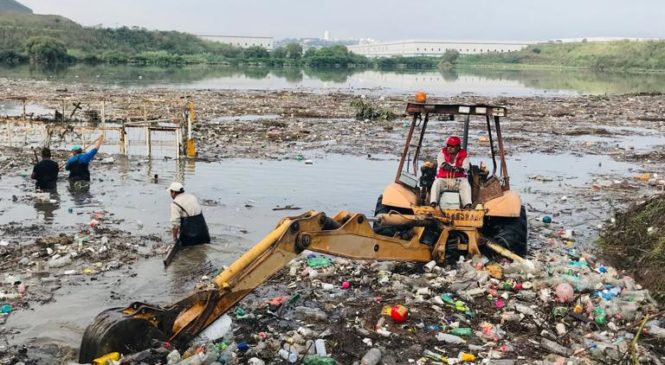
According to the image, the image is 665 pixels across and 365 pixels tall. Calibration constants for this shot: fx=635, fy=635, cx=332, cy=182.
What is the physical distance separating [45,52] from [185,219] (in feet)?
261

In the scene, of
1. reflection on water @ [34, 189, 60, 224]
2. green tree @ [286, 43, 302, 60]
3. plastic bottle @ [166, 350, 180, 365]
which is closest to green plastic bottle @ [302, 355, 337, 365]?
plastic bottle @ [166, 350, 180, 365]

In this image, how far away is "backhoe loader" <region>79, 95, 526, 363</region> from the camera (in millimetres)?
4785

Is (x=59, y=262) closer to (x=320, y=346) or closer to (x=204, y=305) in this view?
(x=204, y=305)

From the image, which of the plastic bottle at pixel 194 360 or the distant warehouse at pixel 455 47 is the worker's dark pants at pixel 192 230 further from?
the distant warehouse at pixel 455 47

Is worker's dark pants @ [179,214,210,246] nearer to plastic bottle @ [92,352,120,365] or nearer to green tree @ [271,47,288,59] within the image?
plastic bottle @ [92,352,120,365]

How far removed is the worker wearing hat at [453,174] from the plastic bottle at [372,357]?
8.85 feet

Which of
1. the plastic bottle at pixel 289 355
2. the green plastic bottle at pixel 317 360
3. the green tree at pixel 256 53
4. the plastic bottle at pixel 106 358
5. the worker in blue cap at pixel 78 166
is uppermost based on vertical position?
the green tree at pixel 256 53

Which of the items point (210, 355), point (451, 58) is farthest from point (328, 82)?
point (451, 58)

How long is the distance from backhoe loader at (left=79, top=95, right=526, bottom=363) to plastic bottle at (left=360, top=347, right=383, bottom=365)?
859mm

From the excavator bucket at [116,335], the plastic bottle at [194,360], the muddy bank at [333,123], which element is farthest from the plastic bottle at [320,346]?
the muddy bank at [333,123]

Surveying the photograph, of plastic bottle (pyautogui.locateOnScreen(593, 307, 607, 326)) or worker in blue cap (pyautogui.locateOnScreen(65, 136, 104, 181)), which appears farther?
worker in blue cap (pyautogui.locateOnScreen(65, 136, 104, 181))

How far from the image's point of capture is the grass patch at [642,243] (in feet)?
23.8

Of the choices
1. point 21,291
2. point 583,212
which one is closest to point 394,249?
point 21,291

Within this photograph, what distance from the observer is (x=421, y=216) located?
7184 millimetres
